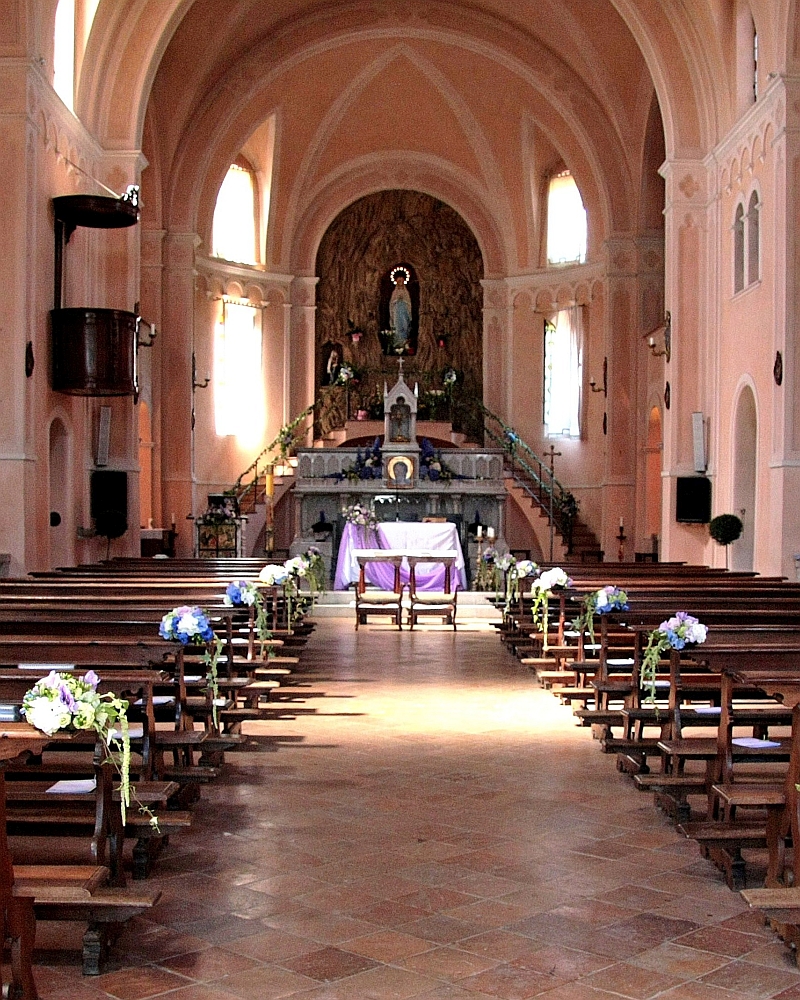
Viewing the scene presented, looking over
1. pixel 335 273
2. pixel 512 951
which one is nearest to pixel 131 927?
pixel 512 951

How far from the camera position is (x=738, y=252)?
61.8 feet

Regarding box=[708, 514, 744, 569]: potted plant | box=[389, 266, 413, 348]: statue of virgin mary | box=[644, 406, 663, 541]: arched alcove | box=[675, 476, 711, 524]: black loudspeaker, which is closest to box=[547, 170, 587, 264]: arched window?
box=[389, 266, 413, 348]: statue of virgin mary

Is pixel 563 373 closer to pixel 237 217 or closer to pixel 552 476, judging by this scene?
pixel 552 476

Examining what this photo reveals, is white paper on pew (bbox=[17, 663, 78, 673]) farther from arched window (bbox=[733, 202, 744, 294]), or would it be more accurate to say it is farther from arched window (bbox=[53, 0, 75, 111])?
arched window (bbox=[733, 202, 744, 294])

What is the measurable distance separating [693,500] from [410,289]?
43.8 ft

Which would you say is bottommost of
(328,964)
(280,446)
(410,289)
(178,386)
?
(328,964)

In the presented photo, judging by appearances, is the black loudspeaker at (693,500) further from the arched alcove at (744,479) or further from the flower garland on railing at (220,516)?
the flower garland on railing at (220,516)

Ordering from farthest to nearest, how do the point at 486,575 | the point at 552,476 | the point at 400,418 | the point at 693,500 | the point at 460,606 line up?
the point at 552,476
the point at 400,418
the point at 486,575
the point at 460,606
the point at 693,500

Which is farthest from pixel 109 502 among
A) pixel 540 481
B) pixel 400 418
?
pixel 540 481

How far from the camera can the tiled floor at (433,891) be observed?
4.75 meters

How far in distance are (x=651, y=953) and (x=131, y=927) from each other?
6.84 feet

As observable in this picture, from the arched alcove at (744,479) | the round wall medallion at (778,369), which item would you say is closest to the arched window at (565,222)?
the arched alcove at (744,479)

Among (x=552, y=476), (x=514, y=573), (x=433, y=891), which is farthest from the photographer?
(x=552, y=476)

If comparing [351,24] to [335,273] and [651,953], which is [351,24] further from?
[651,953]
